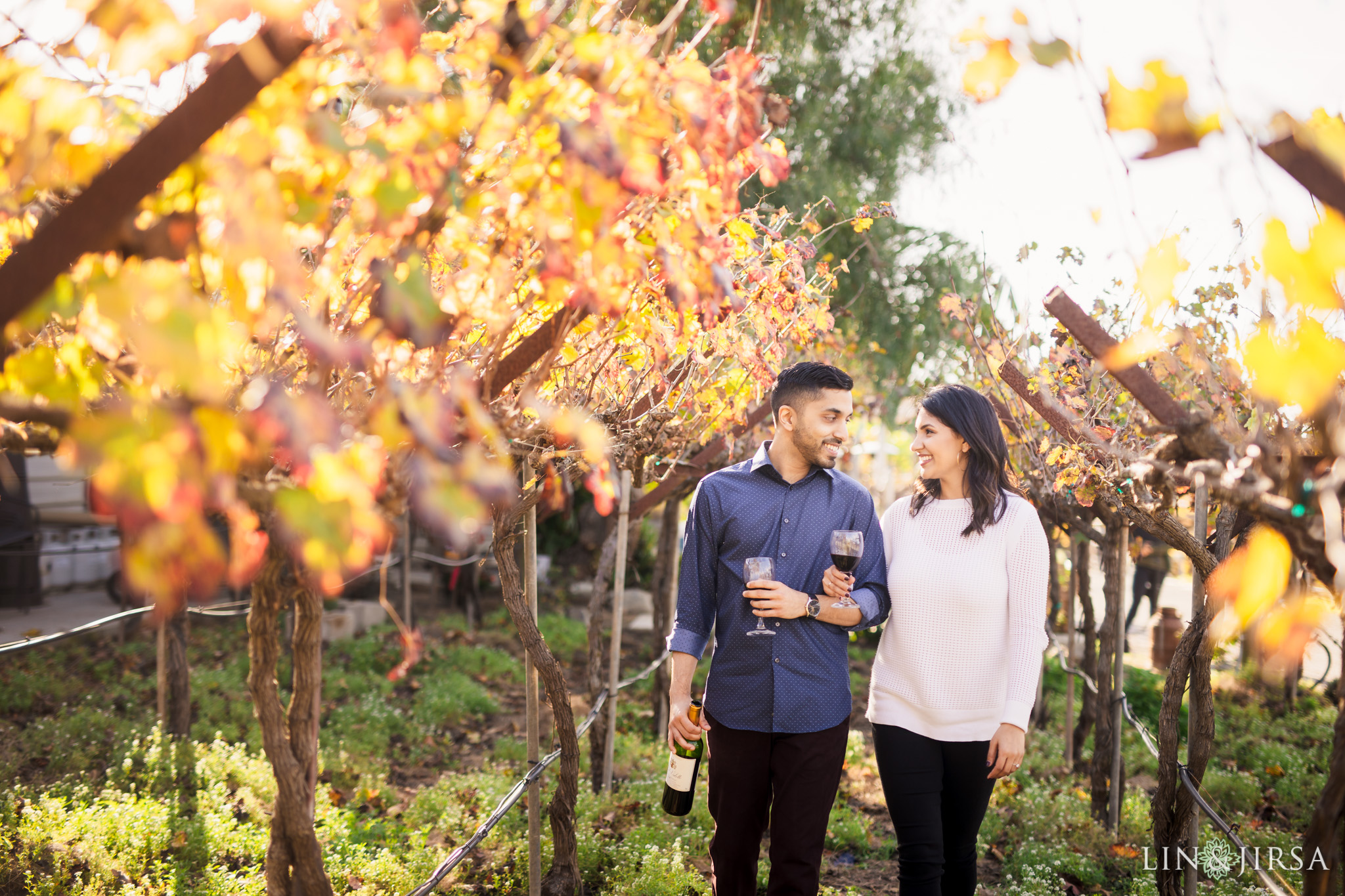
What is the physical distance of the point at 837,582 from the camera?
2695 mm

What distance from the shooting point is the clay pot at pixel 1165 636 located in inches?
348

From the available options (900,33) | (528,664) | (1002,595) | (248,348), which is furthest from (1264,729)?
(248,348)

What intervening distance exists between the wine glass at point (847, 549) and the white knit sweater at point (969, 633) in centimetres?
29

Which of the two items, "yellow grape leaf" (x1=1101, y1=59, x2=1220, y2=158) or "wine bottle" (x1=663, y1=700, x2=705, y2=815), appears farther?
"wine bottle" (x1=663, y1=700, x2=705, y2=815)

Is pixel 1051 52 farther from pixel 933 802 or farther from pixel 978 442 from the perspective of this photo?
pixel 933 802

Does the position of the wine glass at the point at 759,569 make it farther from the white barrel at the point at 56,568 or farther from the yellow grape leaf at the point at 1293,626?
the white barrel at the point at 56,568

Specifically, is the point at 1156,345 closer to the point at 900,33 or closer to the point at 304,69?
the point at 304,69

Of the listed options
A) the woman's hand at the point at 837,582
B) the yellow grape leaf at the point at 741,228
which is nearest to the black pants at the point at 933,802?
the woman's hand at the point at 837,582

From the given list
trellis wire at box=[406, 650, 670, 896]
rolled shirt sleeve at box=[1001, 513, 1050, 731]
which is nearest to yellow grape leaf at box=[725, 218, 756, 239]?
rolled shirt sleeve at box=[1001, 513, 1050, 731]

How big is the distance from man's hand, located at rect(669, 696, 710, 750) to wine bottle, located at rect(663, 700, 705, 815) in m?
0.01

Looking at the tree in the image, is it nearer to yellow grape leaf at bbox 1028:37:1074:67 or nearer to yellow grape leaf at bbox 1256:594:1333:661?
yellow grape leaf at bbox 1028:37:1074:67

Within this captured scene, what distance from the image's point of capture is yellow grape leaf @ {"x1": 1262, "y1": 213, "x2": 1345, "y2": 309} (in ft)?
3.92

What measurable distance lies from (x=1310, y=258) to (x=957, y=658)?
1786 mm

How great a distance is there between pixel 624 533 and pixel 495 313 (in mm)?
3038
